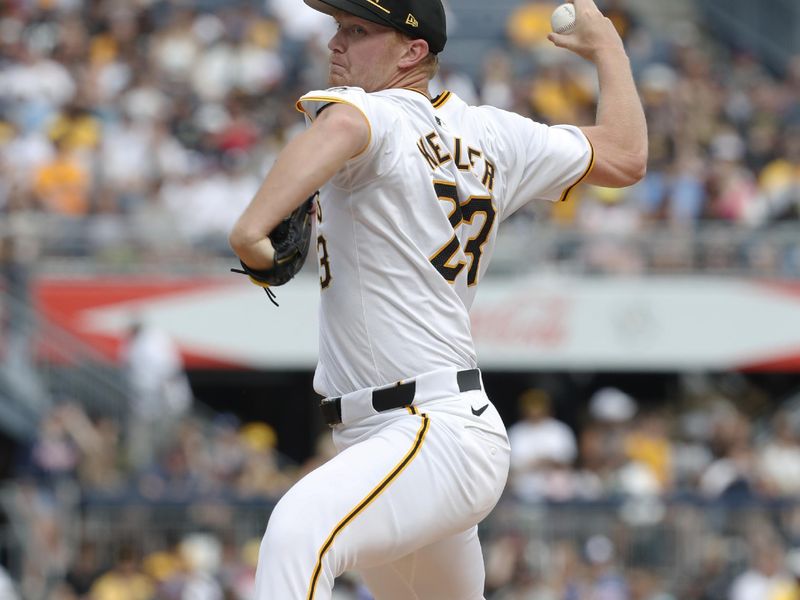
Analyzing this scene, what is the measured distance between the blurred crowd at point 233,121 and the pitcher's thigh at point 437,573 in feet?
36.7

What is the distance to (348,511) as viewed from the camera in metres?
4.05

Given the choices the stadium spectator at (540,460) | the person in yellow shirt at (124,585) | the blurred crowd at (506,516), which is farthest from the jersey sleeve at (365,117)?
the stadium spectator at (540,460)

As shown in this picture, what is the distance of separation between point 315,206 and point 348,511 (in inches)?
35.8

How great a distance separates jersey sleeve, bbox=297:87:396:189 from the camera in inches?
160

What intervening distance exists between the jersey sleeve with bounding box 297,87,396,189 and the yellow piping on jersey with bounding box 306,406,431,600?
63 cm

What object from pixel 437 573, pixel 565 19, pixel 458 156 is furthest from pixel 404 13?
pixel 437 573

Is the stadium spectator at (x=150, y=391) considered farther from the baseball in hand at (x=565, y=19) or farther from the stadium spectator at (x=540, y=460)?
the baseball in hand at (x=565, y=19)

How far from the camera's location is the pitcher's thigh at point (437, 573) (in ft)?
14.7

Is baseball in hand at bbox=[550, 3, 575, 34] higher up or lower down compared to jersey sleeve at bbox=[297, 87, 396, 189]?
lower down

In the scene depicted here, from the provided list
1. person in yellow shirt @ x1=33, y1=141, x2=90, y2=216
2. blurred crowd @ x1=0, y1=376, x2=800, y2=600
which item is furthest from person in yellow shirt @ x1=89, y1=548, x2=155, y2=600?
person in yellow shirt @ x1=33, y1=141, x2=90, y2=216

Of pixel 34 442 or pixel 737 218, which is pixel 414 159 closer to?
pixel 34 442

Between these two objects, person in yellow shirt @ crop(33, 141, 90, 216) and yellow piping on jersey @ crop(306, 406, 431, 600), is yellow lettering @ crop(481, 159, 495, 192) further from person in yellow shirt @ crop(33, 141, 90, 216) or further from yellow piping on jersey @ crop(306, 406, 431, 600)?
person in yellow shirt @ crop(33, 141, 90, 216)

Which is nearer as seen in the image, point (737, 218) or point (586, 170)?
point (586, 170)

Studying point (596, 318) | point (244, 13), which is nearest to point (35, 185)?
point (244, 13)
